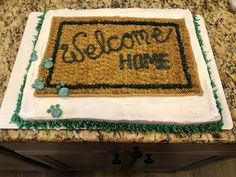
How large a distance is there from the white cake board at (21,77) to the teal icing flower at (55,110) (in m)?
0.09

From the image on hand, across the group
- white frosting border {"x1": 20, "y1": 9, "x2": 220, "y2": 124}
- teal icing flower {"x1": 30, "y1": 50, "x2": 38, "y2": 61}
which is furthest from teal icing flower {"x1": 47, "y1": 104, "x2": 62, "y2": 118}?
teal icing flower {"x1": 30, "y1": 50, "x2": 38, "y2": 61}

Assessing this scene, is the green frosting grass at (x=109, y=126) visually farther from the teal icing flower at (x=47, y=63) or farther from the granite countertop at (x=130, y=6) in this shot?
the teal icing flower at (x=47, y=63)

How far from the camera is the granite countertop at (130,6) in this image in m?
0.56

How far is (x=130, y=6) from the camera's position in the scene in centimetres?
78

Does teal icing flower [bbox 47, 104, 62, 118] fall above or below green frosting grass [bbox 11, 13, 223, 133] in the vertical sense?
above

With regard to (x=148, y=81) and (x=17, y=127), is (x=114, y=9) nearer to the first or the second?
(x=148, y=81)

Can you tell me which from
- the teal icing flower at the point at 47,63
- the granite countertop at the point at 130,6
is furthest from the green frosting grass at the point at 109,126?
the teal icing flower at the point at 47,63

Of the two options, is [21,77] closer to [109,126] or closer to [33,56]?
[33,56]

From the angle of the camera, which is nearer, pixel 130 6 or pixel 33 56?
pixel 33 56

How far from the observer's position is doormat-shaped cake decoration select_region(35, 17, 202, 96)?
590 millimetres

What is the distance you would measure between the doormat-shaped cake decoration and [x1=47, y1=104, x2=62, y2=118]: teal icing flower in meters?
0.04

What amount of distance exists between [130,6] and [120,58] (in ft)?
0.78

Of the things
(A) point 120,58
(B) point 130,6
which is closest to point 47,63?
(A) point 120,58

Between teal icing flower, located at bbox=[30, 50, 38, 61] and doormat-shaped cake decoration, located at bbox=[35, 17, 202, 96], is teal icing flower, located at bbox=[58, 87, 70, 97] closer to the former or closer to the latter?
doormat-shaped cake decoration, located at bbox=[35, 17, 202, 96]
